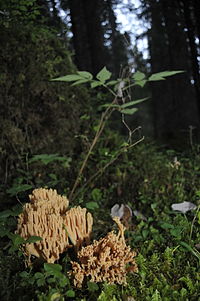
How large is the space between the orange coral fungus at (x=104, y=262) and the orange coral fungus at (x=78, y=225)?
18 cm

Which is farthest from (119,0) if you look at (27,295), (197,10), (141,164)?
(27,295)

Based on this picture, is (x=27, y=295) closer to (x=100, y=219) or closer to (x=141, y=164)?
(x=100, y=219)

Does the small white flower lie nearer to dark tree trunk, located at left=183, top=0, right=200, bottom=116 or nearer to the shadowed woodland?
the shadowed woodland

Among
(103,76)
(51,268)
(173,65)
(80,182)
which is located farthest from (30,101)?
(173,65)

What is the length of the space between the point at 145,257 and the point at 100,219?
665 mm

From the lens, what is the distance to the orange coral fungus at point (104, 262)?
63.1 inches

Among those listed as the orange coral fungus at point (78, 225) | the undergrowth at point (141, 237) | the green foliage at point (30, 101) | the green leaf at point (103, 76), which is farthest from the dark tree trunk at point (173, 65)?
the orange coral fungus at point (78, 225)

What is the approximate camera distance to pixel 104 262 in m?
1.59

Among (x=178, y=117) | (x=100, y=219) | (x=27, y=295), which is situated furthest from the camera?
(x=178, y=117)

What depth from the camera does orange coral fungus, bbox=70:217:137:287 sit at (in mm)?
1604

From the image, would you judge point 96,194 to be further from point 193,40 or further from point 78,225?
point 193,40

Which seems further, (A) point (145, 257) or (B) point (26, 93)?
(B) point (26, 93)

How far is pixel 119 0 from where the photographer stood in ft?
22.1

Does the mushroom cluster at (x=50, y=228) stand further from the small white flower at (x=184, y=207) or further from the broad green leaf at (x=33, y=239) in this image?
the small white flower at (x=184, y=207)
